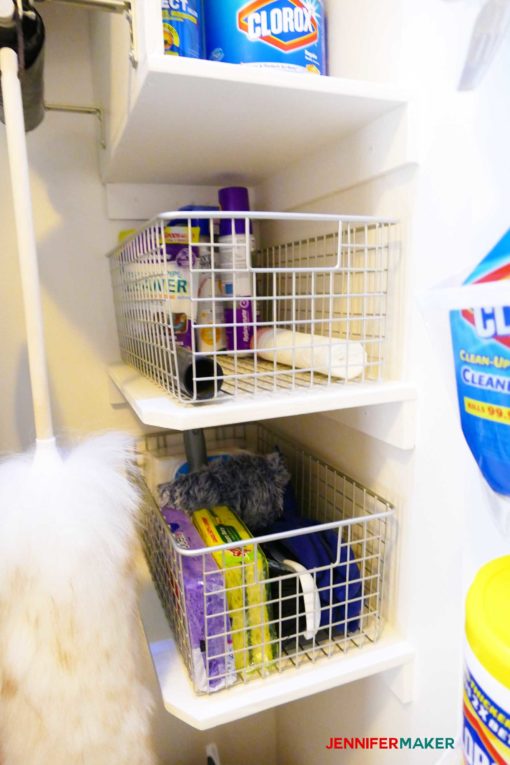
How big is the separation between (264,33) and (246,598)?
2.00ft

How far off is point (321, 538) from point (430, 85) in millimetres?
535

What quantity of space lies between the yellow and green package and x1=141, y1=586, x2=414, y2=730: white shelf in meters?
0.03

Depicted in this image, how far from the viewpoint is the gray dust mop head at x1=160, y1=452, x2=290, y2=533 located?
0.69m

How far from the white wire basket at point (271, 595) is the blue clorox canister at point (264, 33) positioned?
50 centimetres

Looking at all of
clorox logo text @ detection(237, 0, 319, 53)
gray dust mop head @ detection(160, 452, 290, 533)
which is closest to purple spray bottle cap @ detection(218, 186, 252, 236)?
clorox logo text @ detection(237, 0, 319, 53)

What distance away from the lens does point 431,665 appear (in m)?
0.58

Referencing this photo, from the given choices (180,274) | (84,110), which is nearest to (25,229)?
(180,274)

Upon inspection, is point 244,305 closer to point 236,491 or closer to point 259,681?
point 236,491

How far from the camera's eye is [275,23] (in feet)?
1.66

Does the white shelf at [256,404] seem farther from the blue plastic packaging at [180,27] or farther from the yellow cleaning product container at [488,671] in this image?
the blue plastic packaging at [180,27]

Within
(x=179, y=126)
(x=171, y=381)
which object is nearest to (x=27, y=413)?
(x=171, y=381)

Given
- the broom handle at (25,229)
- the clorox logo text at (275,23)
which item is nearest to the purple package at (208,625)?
the broom handle at (25,229)

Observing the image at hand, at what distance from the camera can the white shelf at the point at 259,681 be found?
54 centimetres

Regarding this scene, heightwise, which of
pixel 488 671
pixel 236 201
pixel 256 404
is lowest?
pixel 488 671
